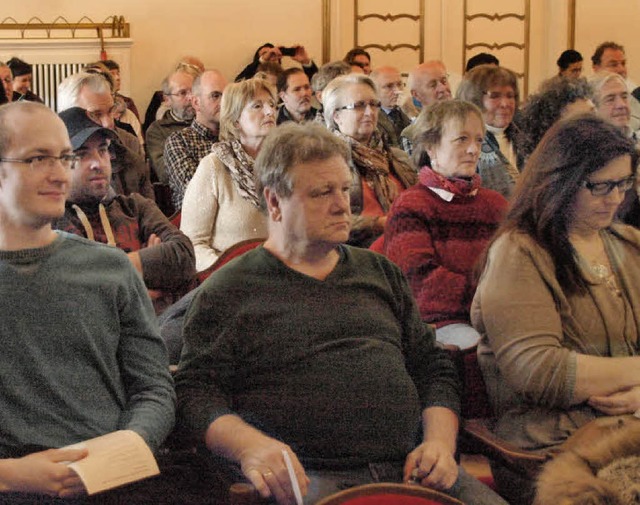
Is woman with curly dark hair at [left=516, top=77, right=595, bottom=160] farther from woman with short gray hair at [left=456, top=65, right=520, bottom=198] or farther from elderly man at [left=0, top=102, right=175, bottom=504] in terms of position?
elderly man at [left=0, top=102, right=175, bottom=504]

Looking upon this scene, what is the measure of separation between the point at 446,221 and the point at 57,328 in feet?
4.73

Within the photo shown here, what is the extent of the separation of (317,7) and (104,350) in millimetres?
7551

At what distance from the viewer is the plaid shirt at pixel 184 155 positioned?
4.40m

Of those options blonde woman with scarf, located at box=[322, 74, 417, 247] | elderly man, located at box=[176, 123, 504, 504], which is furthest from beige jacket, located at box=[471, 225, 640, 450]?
blonde woman with scarf, located at box=[322, 74, 417, 247]

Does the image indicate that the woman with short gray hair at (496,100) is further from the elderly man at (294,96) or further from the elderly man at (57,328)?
the elderly man at (57,328)

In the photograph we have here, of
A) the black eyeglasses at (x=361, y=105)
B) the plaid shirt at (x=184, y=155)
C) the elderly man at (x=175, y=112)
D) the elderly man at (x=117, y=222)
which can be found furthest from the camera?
the elderly man at (x=175, y=112)

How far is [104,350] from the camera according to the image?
196 cm

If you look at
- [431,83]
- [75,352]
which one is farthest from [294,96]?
[75,352]

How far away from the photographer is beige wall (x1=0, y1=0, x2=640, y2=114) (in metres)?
8.66

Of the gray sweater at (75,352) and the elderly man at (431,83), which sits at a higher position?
the elderly man at (431,83)

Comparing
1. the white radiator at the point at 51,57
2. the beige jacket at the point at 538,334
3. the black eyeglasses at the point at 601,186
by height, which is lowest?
the beige jacket at the point at 538,334

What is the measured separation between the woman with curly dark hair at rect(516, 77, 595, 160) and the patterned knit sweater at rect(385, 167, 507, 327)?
0.69 m

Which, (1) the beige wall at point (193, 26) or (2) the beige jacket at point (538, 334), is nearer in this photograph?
(2) the beige jacket at point (538, 334)

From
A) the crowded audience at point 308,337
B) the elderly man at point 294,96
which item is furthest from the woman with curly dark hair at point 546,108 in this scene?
the elderly man at point 294,96
